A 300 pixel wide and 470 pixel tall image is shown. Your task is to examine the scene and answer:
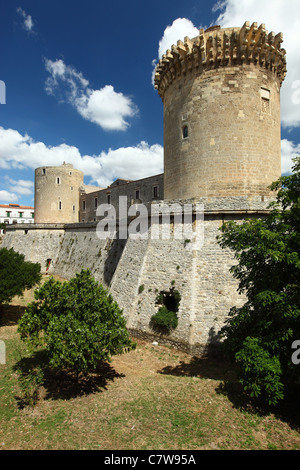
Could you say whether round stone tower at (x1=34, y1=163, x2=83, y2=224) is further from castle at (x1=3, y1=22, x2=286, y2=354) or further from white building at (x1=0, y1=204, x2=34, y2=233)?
white building at (x1=0, y1=204, x2=34, y2=233)

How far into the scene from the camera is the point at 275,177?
13.4 metres

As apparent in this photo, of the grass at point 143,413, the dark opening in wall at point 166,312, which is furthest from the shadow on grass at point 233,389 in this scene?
the dark opening in wall at point 166,312

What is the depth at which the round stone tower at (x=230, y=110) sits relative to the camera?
12562 millimetres

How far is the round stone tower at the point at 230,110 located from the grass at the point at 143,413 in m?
8.04

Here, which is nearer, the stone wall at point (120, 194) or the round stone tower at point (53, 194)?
the stone wall at point (120, 194)

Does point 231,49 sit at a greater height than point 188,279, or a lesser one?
greater

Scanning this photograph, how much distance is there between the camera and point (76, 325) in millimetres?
7859

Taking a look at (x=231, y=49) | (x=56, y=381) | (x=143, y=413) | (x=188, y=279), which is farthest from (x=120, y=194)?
(x=143, y=413)

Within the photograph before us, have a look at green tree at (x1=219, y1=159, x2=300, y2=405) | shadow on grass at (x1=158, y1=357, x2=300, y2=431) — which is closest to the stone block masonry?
shadow on grass at (x1=158, y1=357, x2=300, y2=431)

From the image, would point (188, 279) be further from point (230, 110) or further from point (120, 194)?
point (120, 194)

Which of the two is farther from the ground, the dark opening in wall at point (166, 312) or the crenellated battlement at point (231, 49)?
the crenellated battlement at point (231, 49)

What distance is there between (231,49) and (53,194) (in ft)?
97.7

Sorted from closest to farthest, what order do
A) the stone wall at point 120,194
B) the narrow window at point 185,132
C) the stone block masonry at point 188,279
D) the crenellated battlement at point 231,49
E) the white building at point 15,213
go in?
the stone block masonry at point 188,279 < the crenellated battlement at point 231,49 < the narrow window at point 185,132 < the stone wall at point 120,194 < the white building at point 15,213

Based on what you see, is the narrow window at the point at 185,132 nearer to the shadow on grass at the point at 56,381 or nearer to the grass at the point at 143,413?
the grass at the point at 143,413
